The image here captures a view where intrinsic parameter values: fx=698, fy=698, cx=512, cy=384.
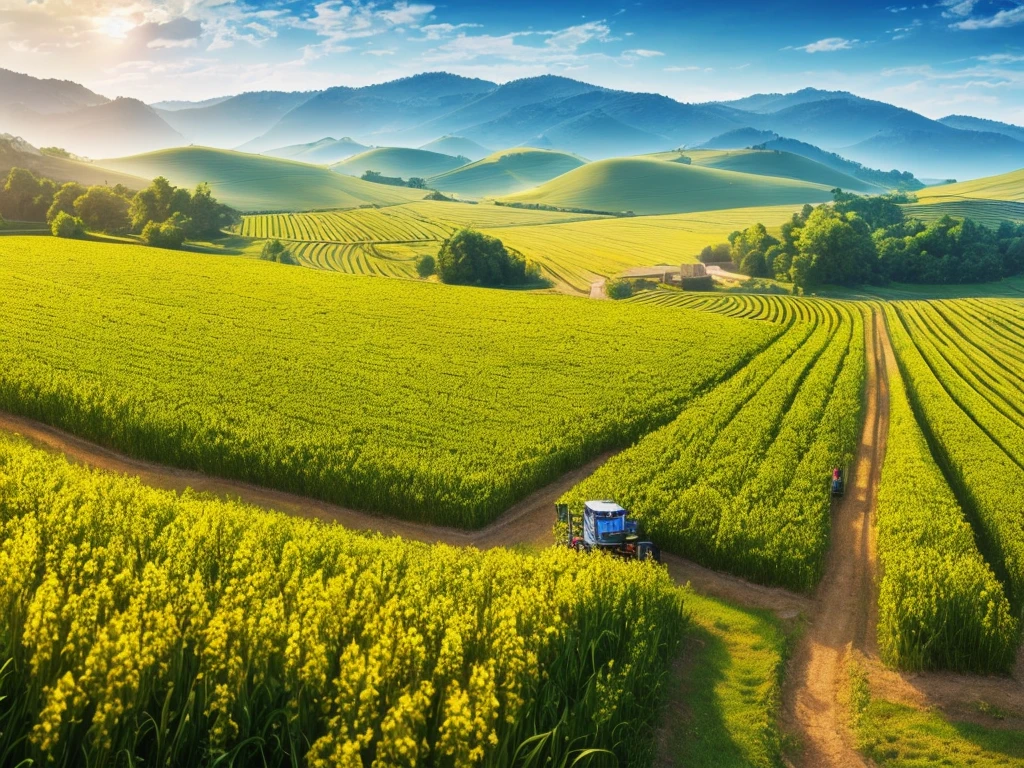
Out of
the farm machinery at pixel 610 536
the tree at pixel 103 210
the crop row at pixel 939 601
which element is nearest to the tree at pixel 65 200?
the tree at pixel 103 210

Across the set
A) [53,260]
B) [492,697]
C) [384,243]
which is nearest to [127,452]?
[492,697]

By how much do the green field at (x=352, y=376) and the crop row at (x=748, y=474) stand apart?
2.88 metres

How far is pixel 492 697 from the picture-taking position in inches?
500

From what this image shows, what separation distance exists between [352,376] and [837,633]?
101 feet

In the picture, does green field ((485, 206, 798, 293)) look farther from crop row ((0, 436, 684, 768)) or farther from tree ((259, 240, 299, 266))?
crop row ((0, 436, 684, 768))

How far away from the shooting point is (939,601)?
20.6 m

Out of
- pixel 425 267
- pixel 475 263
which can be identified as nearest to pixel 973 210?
pixel 475 263

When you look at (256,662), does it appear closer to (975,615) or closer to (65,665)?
(65,665)

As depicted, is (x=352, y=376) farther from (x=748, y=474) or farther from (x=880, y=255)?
(x=880, y=255)

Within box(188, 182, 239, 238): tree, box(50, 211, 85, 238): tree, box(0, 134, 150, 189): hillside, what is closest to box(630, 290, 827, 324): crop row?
box(188, 182, 239, 238): tree

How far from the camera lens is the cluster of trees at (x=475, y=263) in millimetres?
103750

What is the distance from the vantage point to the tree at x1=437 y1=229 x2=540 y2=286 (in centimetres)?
10375

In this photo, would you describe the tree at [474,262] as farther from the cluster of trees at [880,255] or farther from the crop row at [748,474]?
the crop row at [748,474]

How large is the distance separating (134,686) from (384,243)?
131m
